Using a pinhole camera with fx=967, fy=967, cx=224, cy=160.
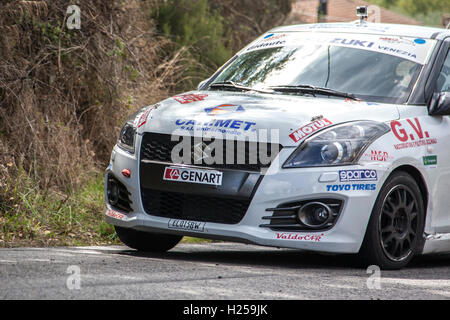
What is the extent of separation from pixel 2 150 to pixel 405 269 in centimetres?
435

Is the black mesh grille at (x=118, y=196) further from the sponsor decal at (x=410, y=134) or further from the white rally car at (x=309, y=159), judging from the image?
the sponsor decal at (x=410, y=134)

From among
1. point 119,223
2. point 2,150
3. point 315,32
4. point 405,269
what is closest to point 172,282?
point 119,223

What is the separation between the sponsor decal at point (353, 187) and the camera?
684 cm

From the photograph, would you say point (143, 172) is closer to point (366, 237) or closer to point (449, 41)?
point (366, 237)

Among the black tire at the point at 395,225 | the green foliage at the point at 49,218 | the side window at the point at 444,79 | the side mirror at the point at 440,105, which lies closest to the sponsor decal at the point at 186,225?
the black tire at the point at 395,225

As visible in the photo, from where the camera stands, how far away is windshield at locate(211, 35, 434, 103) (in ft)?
25.8

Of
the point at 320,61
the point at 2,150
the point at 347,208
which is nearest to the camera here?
the point at 347,208

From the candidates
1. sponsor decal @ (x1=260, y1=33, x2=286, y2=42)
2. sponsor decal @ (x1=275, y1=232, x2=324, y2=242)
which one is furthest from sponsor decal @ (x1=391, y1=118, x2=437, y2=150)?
sponsor decal @ (x1=260, y1=33, x2=286, y2=42)

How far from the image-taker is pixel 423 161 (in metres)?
7.42

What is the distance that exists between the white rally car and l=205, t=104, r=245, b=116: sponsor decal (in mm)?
18

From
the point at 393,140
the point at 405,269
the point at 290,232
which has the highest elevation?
the point at 393,140

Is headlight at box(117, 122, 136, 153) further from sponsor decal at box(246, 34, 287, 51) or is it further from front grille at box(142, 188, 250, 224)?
sponsor decal at box(246, 34, 287, 51)

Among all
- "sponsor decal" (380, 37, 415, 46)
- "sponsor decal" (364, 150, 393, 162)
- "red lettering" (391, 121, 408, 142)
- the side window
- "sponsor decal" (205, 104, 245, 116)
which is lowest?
"sponsor decal" (364, 150, 393, 162)

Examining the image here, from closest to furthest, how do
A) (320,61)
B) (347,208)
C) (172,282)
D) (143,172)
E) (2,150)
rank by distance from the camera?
(172,282)
(347,208)
(143,172)
(320,61)
(2,150)
